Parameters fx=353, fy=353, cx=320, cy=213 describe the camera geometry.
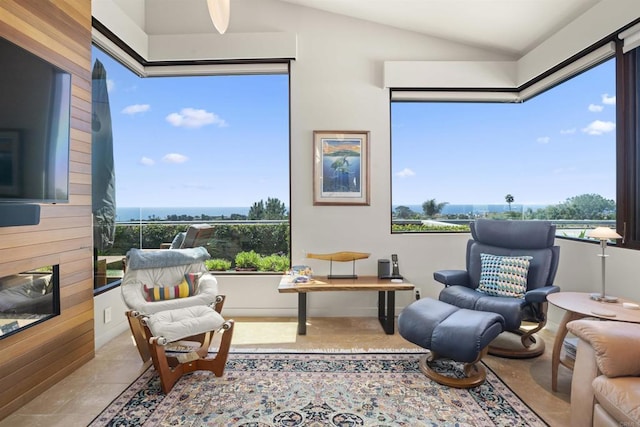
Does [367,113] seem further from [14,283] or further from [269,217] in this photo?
[14,283]

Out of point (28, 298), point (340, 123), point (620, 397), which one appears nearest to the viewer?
point (620, 397)

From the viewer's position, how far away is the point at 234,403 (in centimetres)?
214

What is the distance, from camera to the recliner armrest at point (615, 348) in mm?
1607

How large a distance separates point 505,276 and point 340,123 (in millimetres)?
2212

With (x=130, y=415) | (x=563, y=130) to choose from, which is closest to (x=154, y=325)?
(x=130, y=415)

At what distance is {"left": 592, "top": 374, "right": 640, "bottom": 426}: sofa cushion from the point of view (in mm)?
1425

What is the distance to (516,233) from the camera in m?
3.22

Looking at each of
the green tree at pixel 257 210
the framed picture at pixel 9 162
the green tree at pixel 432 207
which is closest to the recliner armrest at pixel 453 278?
the green tree at pixel 432 207

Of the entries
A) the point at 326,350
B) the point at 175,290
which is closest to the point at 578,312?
the point at 326,350

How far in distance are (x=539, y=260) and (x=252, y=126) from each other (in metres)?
3.19

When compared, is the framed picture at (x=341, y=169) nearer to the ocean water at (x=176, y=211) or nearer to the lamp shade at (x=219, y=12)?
the ocean water at (x=176, y=211)

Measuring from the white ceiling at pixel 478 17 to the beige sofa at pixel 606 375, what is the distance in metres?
2.64

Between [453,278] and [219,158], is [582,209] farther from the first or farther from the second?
[219,158]

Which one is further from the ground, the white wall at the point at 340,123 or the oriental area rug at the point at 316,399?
the white wall at the point at 340,123
